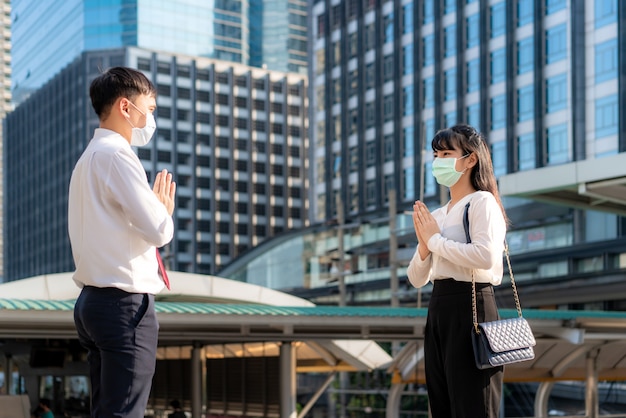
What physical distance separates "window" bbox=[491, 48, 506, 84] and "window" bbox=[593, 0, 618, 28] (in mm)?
9634

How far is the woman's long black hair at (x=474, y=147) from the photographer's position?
4.61 meters

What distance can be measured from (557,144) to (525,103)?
4.58m

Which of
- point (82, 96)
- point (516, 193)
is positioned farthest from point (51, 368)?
point (82, 96)

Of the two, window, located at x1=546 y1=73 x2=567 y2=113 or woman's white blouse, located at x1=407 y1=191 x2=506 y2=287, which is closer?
woman's white blouse, located at x1=407 y1=191 x2=506 y2=287

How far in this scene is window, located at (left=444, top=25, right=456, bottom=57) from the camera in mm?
76500

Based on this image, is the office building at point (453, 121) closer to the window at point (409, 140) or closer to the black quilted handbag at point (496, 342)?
the window at point (409, 140)

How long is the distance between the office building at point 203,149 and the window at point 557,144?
6294 centimetres

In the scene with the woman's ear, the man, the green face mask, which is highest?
the woman's ear

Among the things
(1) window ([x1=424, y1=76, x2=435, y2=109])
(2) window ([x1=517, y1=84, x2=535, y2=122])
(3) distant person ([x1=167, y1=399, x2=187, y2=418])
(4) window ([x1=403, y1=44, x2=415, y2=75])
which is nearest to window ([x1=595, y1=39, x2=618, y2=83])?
(2) window ([x1=517, y1=84, x2=535, y2=122])

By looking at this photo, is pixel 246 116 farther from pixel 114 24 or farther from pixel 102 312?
pixel 102 312

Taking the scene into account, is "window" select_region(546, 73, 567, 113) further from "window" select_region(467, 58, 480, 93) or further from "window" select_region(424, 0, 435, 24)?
"window" select_region(424, 0, 435, 24)

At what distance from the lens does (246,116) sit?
135375 millimetres

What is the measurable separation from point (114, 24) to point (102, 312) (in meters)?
132

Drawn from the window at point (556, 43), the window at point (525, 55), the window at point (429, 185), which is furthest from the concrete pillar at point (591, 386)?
the window at point (429, 185)
